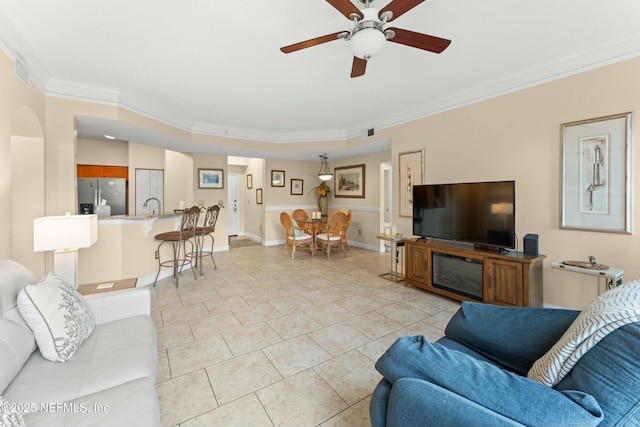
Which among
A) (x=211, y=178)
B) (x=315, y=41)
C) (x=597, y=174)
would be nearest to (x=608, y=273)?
(x=597, y=174)

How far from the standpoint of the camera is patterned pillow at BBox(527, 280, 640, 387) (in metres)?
0.91

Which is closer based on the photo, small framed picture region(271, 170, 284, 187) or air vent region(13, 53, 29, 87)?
air vent region(13, 53, 29, 87)

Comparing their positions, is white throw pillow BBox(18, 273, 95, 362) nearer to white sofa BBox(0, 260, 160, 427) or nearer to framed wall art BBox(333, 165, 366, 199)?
white sofa BBox(0, 260, 160, 427)

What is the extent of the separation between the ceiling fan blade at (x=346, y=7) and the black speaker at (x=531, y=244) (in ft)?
8.92

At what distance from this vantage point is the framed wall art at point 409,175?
13.7ft

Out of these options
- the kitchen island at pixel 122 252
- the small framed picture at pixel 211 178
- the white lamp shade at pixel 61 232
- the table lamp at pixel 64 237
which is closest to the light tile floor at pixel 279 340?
the kitchen island at pixel 122 252

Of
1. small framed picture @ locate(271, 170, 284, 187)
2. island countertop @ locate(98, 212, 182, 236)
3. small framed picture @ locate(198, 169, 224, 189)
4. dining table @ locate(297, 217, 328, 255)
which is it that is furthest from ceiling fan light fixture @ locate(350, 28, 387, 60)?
small framed picture @ locate(271, 170, 284, 187)

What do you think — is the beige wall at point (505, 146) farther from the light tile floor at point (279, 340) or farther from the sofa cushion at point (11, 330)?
the light tile floor at point (279, 340)

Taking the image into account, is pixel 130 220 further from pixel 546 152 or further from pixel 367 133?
pixel 546 152

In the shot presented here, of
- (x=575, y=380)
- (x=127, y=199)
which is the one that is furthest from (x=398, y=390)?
(x=127, y=199)

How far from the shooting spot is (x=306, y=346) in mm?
2357

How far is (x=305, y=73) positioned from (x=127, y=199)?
499cm

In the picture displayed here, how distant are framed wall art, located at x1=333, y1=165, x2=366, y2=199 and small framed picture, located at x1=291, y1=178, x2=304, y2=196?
3.17 feet

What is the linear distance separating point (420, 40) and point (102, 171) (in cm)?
639
